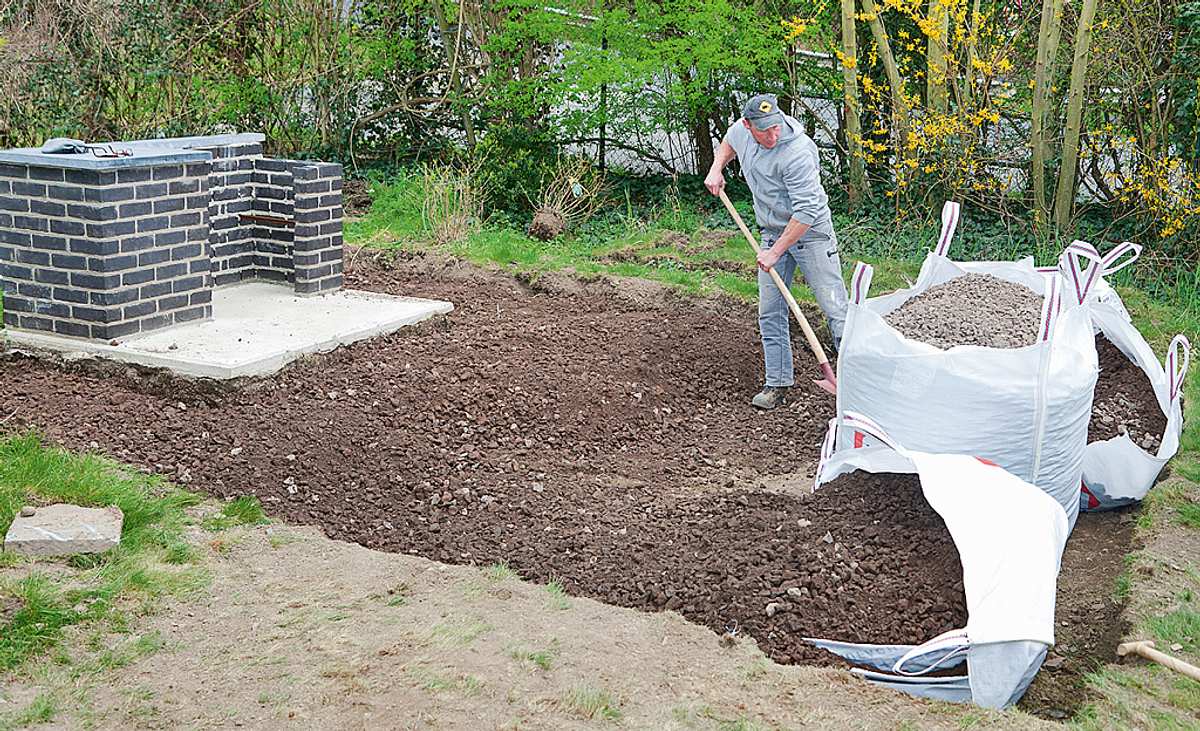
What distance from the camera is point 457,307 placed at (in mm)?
7336

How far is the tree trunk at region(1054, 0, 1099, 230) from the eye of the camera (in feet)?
26.5

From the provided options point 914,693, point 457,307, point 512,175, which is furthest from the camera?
point 512,175

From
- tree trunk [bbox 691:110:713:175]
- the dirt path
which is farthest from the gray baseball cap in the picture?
tree trunk [bbox 691:110:713:175]

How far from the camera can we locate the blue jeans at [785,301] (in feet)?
20.0

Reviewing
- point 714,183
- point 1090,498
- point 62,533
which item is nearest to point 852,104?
point 714,183

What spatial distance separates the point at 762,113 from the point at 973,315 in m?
1.58

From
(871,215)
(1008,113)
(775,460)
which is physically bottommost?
(775,460)

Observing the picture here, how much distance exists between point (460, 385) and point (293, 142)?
21.1 ft

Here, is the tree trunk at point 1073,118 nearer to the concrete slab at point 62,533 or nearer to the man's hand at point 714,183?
the man's hand at point 714,183

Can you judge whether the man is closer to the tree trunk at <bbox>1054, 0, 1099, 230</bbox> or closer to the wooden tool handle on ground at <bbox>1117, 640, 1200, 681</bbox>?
the wooden tool handle on ground at <bbox>1117, 640, 1200, 681</bbox>

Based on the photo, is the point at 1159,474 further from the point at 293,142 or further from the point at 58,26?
the point at 58,26

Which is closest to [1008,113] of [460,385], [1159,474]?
[1159,474]

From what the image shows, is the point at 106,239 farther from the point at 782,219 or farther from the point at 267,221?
the point at 782,219

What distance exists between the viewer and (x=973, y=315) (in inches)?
189
